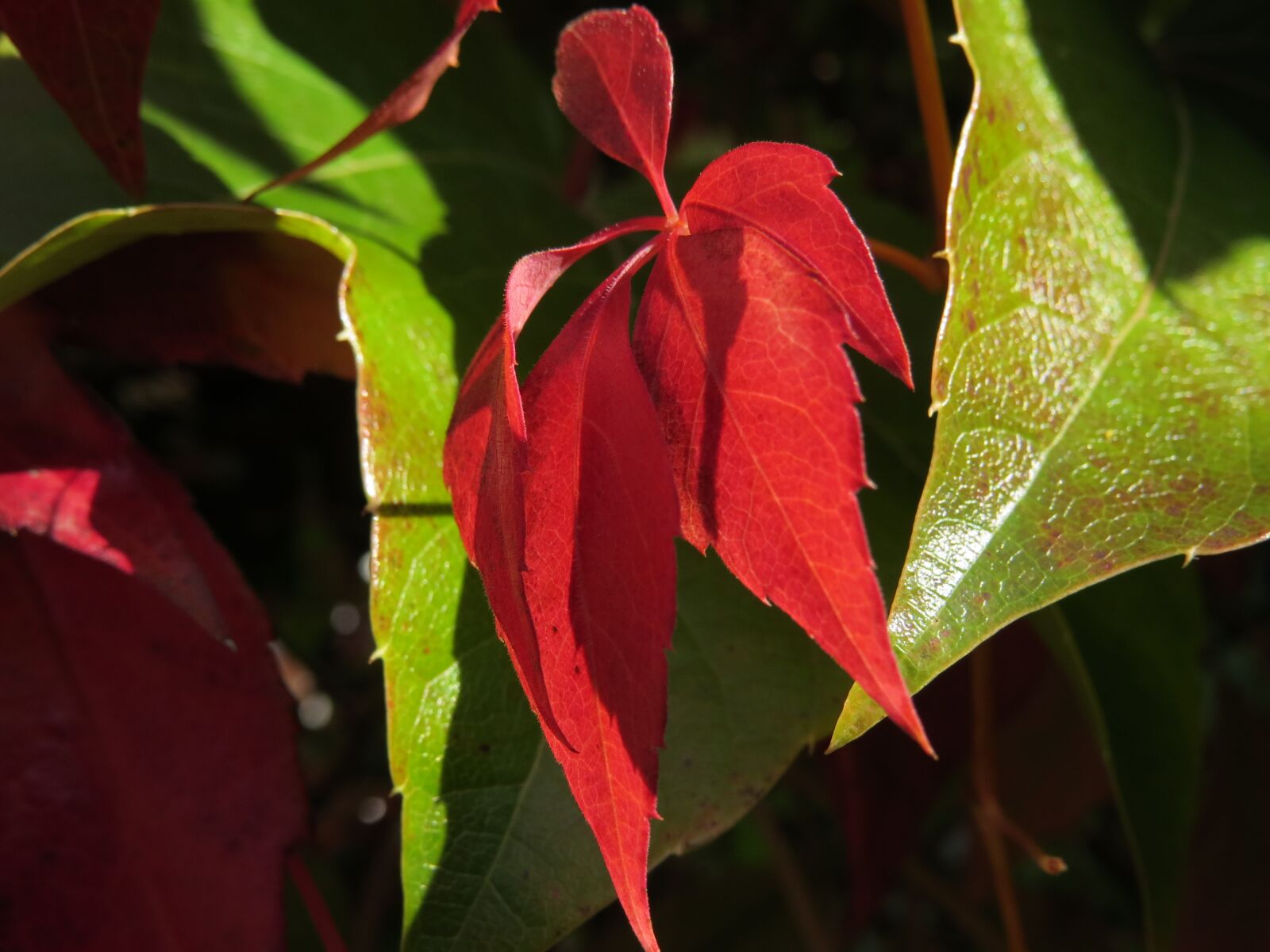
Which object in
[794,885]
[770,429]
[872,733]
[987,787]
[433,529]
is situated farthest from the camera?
[794,885]

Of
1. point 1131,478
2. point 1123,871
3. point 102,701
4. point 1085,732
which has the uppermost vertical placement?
point 1131,478

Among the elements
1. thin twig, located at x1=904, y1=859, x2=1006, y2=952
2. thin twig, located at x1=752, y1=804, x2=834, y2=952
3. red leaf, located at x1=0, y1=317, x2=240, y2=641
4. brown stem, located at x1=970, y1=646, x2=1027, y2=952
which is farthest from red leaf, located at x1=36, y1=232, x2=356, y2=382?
thin twig, located at x1=904, y1=859, x2=1006, y2=952

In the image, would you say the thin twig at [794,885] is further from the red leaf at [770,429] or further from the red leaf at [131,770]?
the red leaf at [770,429]

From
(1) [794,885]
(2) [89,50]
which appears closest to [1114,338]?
(2) [89,50]

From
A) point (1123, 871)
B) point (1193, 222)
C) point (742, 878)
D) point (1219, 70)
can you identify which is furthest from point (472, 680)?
point (1123, 871)

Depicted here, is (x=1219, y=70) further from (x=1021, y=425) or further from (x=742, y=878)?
(x=742, y=878)

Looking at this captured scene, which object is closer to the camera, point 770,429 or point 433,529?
point 770,429

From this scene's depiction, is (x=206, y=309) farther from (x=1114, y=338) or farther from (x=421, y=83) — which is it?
(x=1114, y=338)

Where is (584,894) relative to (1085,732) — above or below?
above
